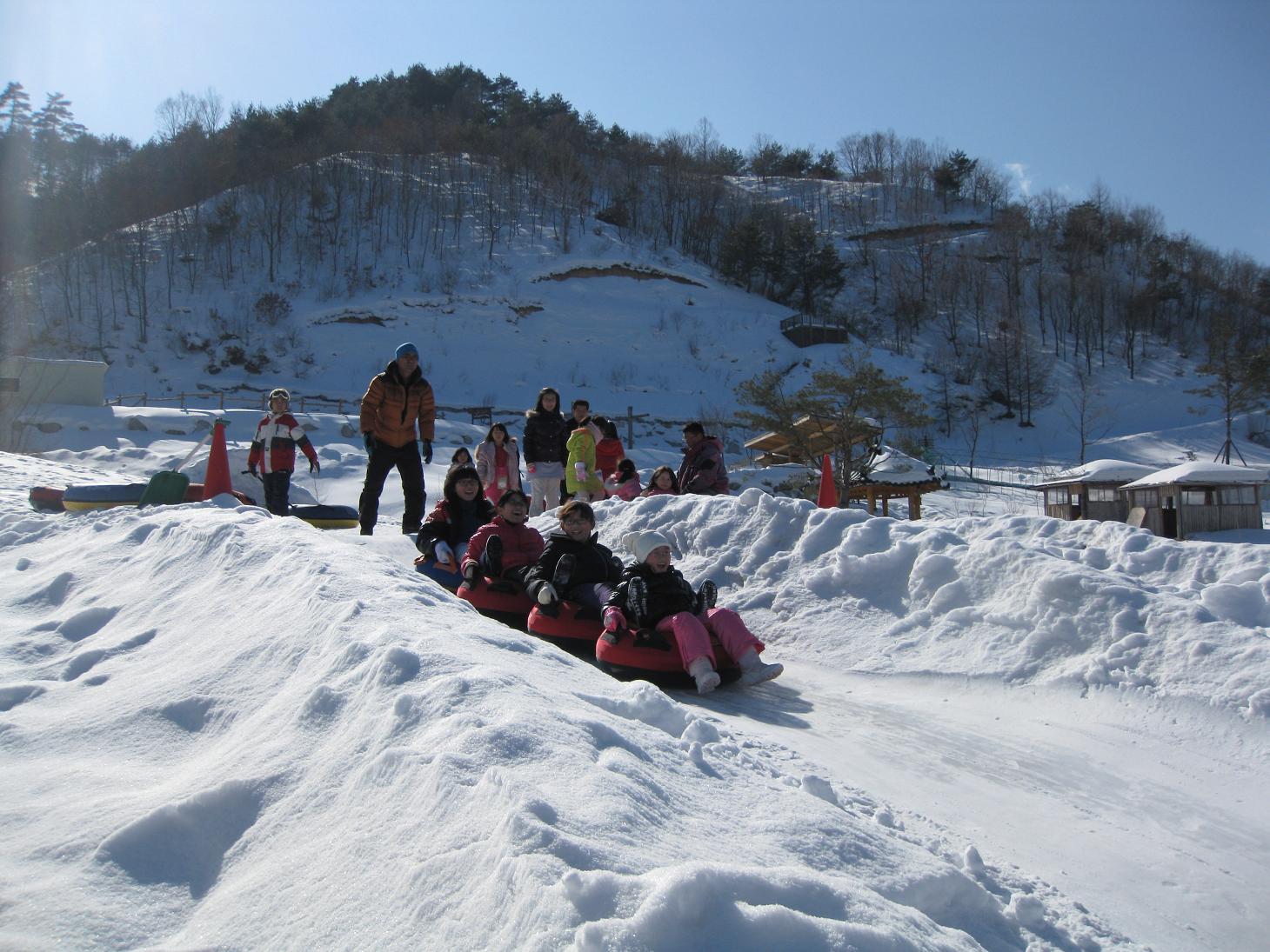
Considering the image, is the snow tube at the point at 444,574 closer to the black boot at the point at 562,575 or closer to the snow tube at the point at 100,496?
the black boot at the point at 562,575

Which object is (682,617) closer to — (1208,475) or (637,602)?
(637,602)

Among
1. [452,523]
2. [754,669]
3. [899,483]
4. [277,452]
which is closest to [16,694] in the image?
[754,669]

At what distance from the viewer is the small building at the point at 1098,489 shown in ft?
63.4

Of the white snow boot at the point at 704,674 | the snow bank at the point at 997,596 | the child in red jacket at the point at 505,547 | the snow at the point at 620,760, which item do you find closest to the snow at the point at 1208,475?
the snow bank at the point at 997,596

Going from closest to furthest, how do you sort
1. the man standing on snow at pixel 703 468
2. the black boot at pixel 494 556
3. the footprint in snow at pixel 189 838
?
the footprint in snow at pixel 189 838
the black boot at pixel 494 556
the man standing on snow at pixel 703 468

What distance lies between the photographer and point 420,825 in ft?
8.01

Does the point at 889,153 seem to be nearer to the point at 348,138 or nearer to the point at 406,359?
the point at 348,138

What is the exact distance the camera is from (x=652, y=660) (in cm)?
616

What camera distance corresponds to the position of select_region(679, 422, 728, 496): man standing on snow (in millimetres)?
11445

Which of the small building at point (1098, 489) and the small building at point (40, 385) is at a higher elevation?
the small building at point (40, 385)

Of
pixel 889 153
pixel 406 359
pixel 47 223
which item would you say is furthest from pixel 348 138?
pixel 406 359

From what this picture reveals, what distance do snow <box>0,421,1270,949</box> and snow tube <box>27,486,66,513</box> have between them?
3.88 meters

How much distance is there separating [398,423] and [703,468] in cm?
367

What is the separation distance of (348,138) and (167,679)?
218 feet
